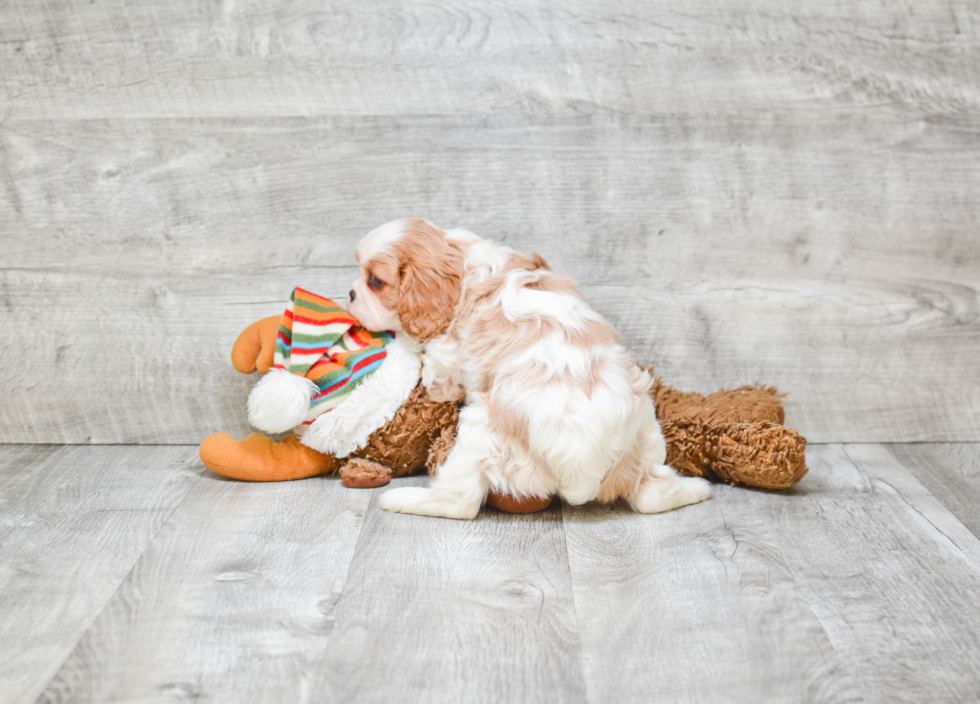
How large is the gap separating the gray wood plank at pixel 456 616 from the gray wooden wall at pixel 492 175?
26.1 inches

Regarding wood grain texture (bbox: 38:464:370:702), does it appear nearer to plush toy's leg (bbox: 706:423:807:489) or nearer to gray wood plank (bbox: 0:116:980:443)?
gray wood plank (bbox: 0:116:980:443)

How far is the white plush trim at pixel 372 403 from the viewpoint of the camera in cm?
162

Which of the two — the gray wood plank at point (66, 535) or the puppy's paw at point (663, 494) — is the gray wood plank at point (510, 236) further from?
the puppy's paw at point (663, 494)

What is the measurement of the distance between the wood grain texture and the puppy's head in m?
0.41

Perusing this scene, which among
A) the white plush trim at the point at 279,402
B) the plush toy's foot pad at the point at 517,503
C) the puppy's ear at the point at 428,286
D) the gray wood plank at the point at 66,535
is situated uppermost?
the puppy's ear at the point at 428,286

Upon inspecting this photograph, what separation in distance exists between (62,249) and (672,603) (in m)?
1.59

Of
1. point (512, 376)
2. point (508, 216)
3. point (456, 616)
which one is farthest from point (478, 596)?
point (508, 216)

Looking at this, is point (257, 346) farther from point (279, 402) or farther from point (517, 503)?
point (517, 503)

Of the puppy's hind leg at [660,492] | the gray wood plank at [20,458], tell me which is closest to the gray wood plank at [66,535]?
the gray wood plank at [20,458]

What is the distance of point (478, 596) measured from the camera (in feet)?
4.14

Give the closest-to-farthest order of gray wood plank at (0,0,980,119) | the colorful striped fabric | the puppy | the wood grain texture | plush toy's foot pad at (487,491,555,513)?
the wood grain texture → the puppy → plush toy's foot pad at (487,491,555,513) → the colorful striped fabric → gray wood plank at (0,0,980,119)

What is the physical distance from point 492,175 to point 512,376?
0.60 metres

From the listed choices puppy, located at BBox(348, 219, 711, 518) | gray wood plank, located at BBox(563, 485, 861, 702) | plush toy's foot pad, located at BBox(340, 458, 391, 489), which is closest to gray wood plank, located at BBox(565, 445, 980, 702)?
gray wood plank, located at BBox(563, 485, 861, 702)

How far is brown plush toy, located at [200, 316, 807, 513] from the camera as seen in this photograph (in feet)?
5.31
